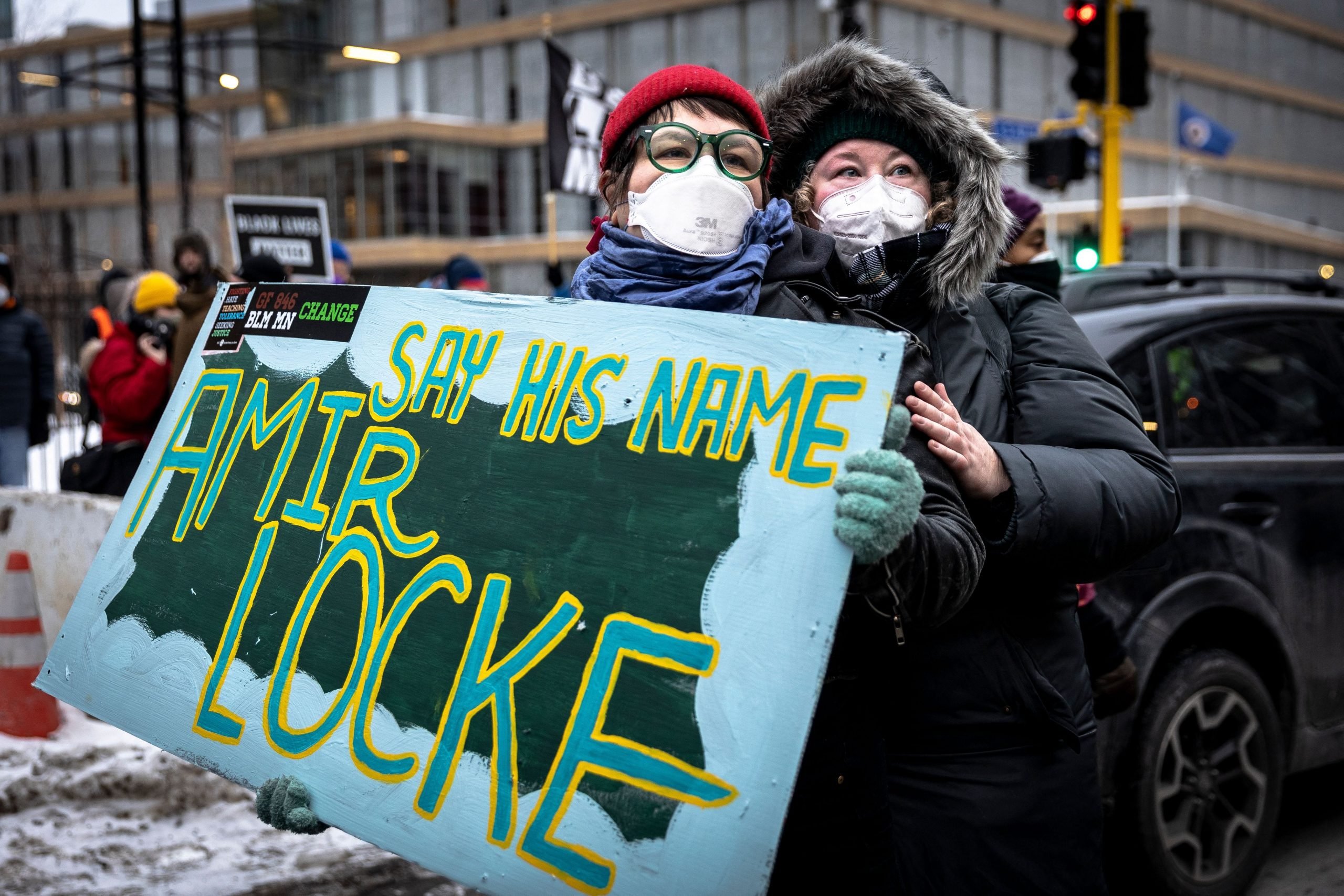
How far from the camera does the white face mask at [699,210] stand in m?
1.96

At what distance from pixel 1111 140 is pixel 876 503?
10272mm

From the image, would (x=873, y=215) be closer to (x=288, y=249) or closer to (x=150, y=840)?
(x=150, y=840)

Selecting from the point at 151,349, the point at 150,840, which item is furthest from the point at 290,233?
the point at 150,840

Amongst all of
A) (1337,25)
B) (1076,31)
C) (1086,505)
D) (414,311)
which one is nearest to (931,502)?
(1086,505)

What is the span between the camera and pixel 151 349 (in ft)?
20.2

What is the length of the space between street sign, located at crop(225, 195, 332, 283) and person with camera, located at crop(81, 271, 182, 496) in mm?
1979

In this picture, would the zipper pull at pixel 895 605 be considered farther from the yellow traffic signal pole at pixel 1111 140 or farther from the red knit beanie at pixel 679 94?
the yellow traffic signal pole at pixel 1111 140

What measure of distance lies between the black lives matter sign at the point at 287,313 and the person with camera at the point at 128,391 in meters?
3.73

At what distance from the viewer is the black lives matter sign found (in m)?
2.30

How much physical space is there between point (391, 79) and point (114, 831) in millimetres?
41903

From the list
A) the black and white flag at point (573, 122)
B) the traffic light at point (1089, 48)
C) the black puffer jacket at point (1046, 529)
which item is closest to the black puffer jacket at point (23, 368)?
the black and white flag at point (573, 122)

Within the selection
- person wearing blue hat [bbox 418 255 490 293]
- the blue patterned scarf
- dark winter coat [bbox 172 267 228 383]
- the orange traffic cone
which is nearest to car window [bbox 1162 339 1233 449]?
the blue patterned scarf

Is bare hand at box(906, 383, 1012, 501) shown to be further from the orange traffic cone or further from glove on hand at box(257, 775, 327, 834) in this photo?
the orange traffic cone

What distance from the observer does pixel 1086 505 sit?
1.91 m
